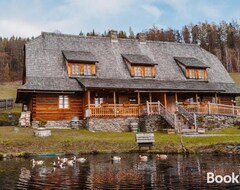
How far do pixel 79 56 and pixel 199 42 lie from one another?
82715 mm

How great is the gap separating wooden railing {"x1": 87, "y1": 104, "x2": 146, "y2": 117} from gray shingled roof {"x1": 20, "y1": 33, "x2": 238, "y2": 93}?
2.24 metres

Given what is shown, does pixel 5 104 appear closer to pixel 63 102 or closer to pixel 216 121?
pixel 63 102

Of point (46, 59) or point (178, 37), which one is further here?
point (178, 37)

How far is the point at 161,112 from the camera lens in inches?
1296

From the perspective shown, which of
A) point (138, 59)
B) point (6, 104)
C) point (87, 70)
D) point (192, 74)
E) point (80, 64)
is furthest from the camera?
point (6, 104)

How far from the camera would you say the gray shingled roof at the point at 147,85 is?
3384 cm

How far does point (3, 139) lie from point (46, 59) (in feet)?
50.4

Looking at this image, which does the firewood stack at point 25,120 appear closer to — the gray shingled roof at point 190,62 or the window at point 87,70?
the window at point 87,70

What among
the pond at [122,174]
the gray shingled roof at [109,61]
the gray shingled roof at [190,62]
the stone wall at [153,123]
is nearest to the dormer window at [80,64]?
the gray shingled roof at [109,61]

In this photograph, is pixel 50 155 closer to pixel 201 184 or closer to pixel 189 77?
pixel 201 184

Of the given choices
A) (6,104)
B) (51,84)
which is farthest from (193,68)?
(6,104)

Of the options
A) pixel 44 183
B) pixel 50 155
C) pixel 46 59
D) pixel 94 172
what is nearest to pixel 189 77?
pixel 46 59

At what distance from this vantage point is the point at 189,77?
4112 centimetres

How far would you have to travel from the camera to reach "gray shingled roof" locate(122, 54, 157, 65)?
127 feet
